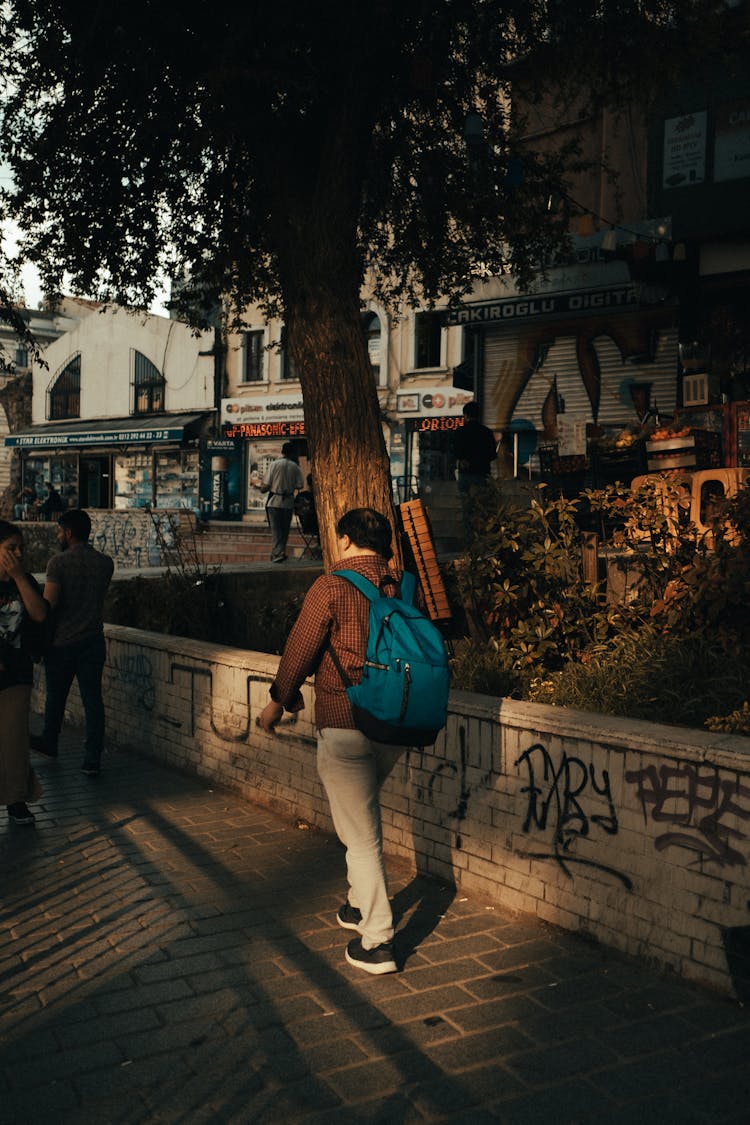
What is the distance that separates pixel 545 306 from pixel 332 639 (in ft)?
50.7

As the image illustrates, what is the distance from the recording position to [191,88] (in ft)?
27.7

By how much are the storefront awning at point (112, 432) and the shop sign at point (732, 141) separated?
904 inches

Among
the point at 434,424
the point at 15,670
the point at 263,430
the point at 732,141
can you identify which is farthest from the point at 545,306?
the point at 263,430

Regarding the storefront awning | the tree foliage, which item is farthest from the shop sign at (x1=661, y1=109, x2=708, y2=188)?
the storefront awning

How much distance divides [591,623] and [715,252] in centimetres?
957

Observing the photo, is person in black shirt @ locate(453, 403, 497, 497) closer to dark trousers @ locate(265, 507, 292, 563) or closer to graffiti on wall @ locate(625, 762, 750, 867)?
dark trousers @ locate(265, 507, 292, 563)

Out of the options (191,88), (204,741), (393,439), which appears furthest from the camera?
(393,439)

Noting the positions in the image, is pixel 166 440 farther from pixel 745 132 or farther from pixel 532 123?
pixel 745 132

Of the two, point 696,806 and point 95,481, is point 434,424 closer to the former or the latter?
point 95,481

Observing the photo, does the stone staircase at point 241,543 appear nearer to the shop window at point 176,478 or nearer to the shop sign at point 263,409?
the shop sign at point 263,409

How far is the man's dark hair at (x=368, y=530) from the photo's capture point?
4512 millimetres

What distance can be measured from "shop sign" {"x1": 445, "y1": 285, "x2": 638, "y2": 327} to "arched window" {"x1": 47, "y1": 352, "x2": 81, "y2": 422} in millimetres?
25696

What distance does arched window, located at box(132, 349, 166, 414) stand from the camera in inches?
1500

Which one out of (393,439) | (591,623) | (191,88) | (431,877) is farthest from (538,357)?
(431,877)
